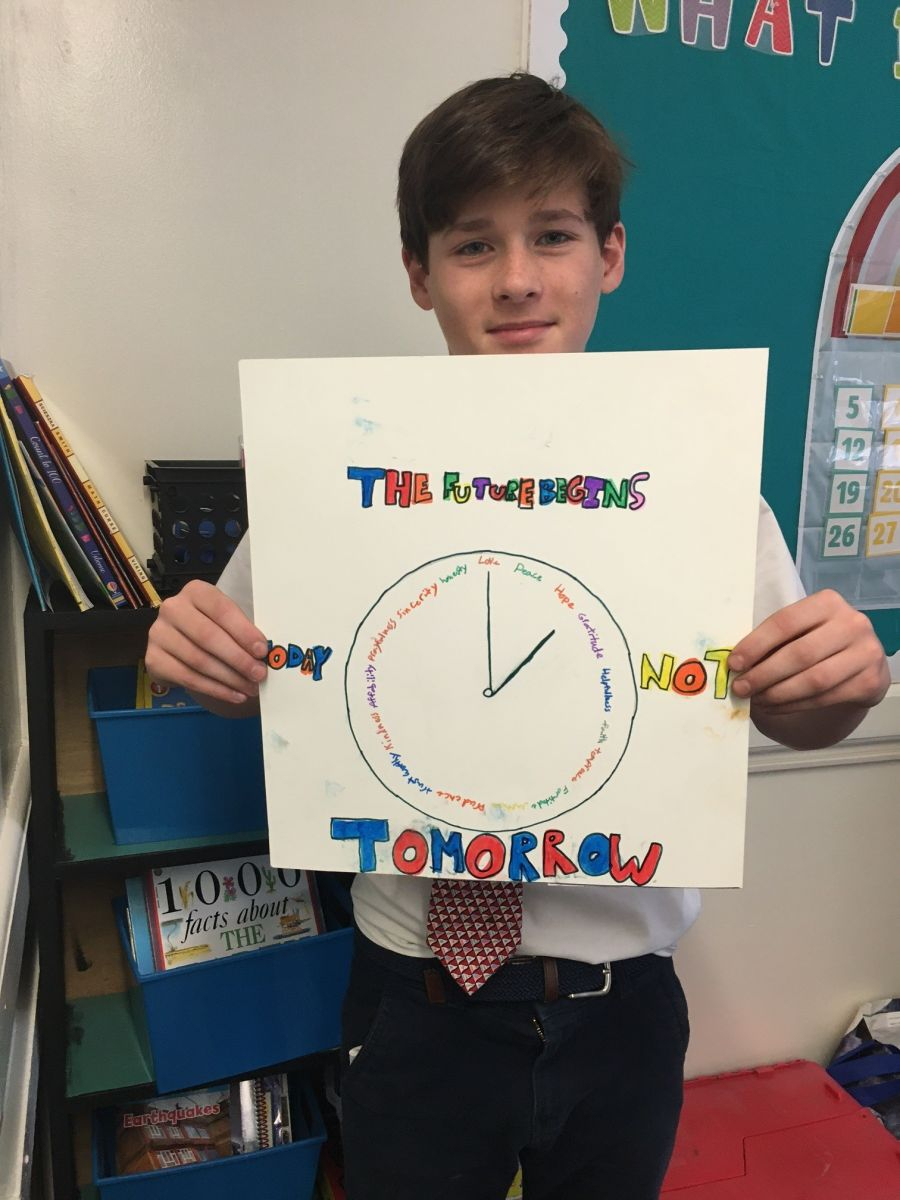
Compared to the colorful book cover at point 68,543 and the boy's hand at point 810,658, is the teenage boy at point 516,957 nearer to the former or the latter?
the boy's hand at point 810,658

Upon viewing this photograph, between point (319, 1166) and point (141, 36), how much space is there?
1.56m

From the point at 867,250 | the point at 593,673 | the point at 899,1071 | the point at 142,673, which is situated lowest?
the point at 899,1071

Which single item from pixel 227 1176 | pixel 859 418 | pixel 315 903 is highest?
pixel 859 418

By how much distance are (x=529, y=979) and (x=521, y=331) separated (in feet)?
1.79

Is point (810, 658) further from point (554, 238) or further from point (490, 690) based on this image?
point (554, 238)

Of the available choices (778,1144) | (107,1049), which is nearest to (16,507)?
(107,1049)

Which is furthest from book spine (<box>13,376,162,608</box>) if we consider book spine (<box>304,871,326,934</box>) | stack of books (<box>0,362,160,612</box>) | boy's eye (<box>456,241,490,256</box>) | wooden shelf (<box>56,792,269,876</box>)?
boy's eye (<box>456,241,490,256</box>)

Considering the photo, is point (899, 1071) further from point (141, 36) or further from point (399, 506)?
point (141, 36)

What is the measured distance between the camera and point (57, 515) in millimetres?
1006

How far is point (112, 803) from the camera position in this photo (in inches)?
41.4

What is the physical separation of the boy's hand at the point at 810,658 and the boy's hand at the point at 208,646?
0.36 metres

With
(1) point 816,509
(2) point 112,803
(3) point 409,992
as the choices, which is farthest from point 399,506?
(1) point 816,509

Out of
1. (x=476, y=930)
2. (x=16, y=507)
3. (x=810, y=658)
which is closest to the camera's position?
(x=810, y=658)

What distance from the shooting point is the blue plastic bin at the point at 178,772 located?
1.04 metres
